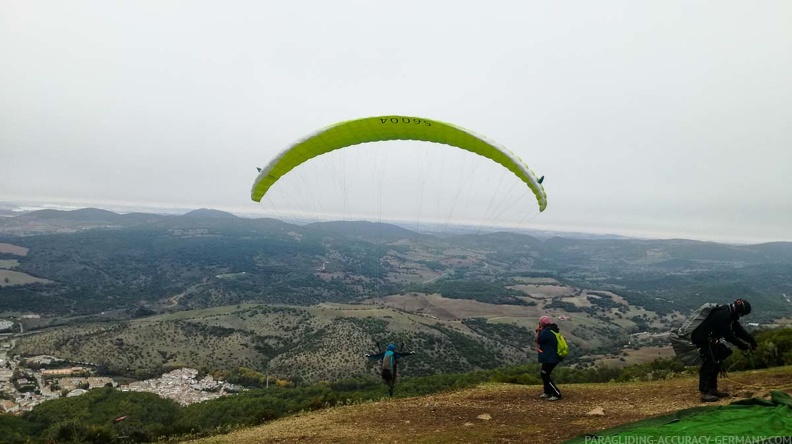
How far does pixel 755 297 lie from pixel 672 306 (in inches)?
1326

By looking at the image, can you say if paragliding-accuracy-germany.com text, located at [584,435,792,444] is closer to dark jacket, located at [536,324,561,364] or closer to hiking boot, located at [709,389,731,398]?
dark jacket, located at [536,324,561,364]

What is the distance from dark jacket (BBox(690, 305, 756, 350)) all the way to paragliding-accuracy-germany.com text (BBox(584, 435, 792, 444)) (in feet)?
10.3

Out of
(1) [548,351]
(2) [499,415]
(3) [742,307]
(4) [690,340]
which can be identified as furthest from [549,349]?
(3) [742,307]

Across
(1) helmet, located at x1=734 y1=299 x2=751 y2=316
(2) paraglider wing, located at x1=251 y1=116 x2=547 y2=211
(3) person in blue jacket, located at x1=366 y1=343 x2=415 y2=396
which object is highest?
(2) paraglider wing, located at x1=251 y1=116 x2=547 y2=211

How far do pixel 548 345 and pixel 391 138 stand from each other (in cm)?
916

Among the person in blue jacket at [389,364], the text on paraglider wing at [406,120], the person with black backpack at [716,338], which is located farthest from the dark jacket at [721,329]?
the text on paraglider wing at [406,120]

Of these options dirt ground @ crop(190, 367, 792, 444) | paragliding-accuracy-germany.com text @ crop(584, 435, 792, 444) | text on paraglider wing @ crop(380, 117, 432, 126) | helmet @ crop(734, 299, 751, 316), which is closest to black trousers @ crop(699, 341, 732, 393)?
dirt ground @ crop(190, 367, 792, 444)

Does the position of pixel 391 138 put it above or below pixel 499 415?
above

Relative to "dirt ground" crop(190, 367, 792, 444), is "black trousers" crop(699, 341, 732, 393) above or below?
above

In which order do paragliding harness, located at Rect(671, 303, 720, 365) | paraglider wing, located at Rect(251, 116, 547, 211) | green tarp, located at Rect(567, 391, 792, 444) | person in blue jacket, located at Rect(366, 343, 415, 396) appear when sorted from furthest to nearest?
paraglider wing, located at Rect(251, 116, 547, 211)
person in blue jacket, located at Rect(366, 343, 415, 396)
paragliding harness, located at Rect(671, 303, 720, 365)
green tarp, located at Rect(567, 391, 792, 444)

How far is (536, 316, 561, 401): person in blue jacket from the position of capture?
9.09 metres

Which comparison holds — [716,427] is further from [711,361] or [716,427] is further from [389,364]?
[389,364]

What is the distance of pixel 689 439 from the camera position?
17.3 feet

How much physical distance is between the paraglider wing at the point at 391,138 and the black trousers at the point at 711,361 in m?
7.01
